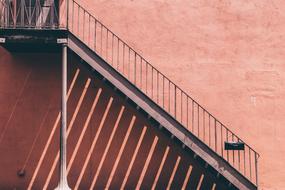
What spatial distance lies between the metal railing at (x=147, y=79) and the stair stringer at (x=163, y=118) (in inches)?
64.3

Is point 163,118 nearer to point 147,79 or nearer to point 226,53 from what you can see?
point 147,79

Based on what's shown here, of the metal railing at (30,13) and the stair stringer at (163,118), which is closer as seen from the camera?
the stair stringer at (163,118)

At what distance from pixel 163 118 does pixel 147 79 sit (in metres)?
2.34

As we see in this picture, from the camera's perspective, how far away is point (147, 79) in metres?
12.3

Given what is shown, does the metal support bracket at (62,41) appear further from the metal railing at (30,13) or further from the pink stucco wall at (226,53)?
the pink stucco wall at (226,53)

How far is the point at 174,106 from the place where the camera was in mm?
12148

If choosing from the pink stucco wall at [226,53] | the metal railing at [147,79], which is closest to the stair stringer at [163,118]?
the metal railing at [147,79]

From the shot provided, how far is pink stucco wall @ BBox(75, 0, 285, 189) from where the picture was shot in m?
12.2

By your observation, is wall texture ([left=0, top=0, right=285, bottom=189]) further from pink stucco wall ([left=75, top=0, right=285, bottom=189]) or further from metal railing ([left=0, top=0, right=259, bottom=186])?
metal railing ([left=0, top=0, right=259, bottom=186])

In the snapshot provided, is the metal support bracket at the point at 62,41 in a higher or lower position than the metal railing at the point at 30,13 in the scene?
lower

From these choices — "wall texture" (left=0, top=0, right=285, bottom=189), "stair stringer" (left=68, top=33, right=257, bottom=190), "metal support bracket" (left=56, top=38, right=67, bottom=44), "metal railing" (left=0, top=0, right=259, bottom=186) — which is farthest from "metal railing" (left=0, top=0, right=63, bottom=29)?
"stair stringer" (left=68, top=33, right=257, bottom=190)

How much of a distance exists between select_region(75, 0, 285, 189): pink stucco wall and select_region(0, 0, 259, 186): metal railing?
243 millimetres

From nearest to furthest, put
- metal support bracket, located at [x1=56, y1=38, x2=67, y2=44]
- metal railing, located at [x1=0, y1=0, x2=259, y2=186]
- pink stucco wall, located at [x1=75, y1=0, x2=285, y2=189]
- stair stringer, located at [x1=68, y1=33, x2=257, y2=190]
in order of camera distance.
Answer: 1. stair stringer, located at [x1=68, y1=33, x2=257, y2=190]
2. metal support bracket, located at [x1=56, y1=38, x2=67, y2=44]
3. metal railing, located at [x1=0, y1=0, x2=259, y2=186]
4. pink stucco wall, located at [x1=75, y1=0, x2=285, y2=189]

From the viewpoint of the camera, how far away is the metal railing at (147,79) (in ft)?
39.6
